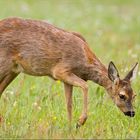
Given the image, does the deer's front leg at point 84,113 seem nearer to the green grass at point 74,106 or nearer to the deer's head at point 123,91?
the green grass at point 74,106

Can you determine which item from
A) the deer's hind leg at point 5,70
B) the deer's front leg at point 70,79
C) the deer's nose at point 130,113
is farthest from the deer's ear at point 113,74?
the deer's hind leg at point 5,70

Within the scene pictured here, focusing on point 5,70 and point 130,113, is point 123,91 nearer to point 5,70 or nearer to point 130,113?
point 130,113

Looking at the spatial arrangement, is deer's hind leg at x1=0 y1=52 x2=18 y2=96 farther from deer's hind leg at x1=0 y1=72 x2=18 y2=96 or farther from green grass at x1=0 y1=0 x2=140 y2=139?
green grass at x1=0 y1=0 x2=140 y2=139

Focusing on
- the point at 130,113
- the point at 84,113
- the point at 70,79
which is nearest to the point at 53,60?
the point at 70,79

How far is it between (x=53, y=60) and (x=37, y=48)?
29cm

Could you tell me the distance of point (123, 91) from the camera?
1078 cm

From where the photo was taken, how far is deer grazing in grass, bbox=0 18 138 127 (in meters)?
10.8

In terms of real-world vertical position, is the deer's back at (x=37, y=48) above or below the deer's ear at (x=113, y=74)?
above

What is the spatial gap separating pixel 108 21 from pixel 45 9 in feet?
9.63

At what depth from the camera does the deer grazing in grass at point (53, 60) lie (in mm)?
10828

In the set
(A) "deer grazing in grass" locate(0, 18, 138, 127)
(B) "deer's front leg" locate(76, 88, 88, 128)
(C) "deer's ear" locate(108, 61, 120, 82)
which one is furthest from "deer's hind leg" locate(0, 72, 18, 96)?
(C) "deer's ear" locate(108, 61, 120, 82)

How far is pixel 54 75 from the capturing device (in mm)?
10898

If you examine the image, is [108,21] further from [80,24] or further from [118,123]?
[118,123]

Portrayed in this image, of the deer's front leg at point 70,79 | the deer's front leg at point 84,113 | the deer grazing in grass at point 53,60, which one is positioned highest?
the deer grazing in grass at point 53,60
